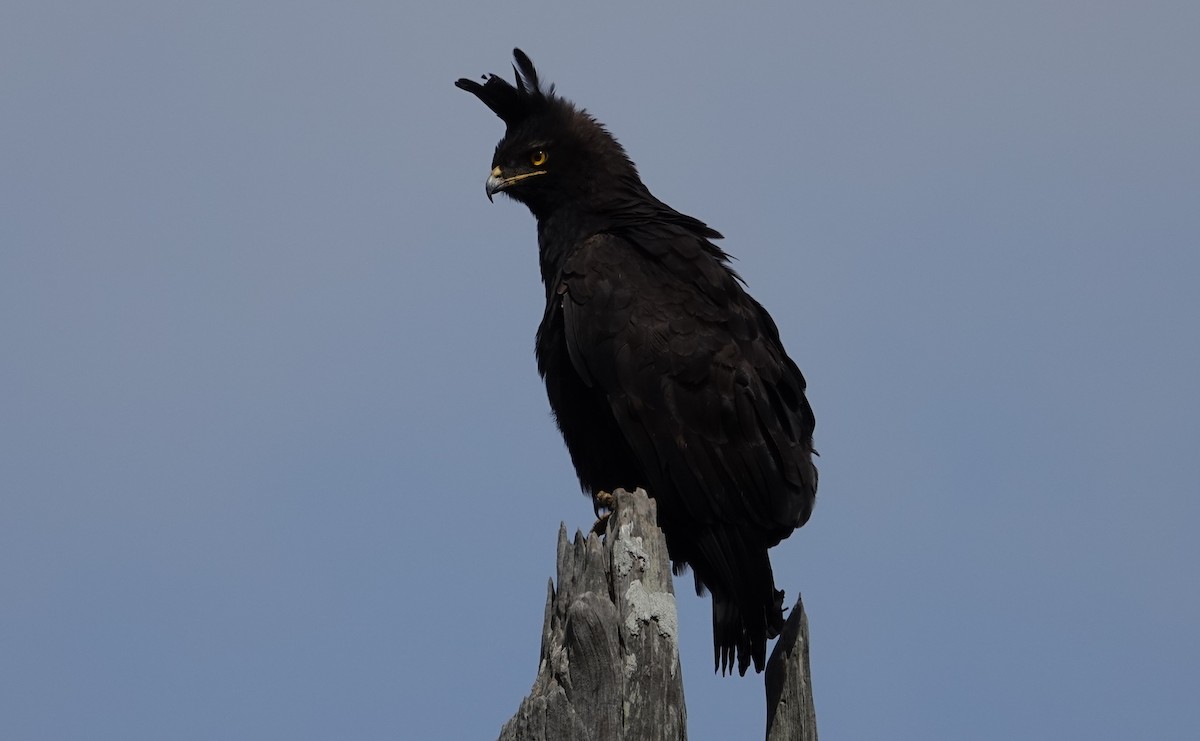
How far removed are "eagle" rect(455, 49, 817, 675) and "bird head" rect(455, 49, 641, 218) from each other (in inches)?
23.4

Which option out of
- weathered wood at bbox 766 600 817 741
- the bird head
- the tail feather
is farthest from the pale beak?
weathered wood at bbox 766 600 817 741

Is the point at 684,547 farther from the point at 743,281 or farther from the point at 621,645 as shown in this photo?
the point at 621,645

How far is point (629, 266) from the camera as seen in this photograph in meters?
7.46

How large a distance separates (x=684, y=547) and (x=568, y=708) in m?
2.58

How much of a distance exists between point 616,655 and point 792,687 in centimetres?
87

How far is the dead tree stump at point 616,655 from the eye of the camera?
190 inches

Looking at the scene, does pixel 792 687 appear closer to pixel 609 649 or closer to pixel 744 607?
pixel 609 649

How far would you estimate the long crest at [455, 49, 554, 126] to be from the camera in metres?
9.04

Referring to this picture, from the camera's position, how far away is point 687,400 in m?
7.09

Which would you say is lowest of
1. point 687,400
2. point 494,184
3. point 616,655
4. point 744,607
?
point 616,655

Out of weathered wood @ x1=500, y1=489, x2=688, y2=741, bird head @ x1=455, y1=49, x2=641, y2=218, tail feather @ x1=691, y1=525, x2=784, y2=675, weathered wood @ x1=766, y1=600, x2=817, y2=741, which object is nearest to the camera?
weathered wood @ x1=500, y1=489, x2=688, y2=741

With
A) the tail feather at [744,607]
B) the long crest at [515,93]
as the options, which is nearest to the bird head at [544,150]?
the long crest at [515,93]

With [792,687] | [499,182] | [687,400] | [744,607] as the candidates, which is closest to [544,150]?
[499,182]

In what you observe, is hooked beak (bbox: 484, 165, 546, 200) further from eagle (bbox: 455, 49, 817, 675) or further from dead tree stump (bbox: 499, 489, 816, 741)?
dead tree stump (bbox: 499, 489, 816, 741)
